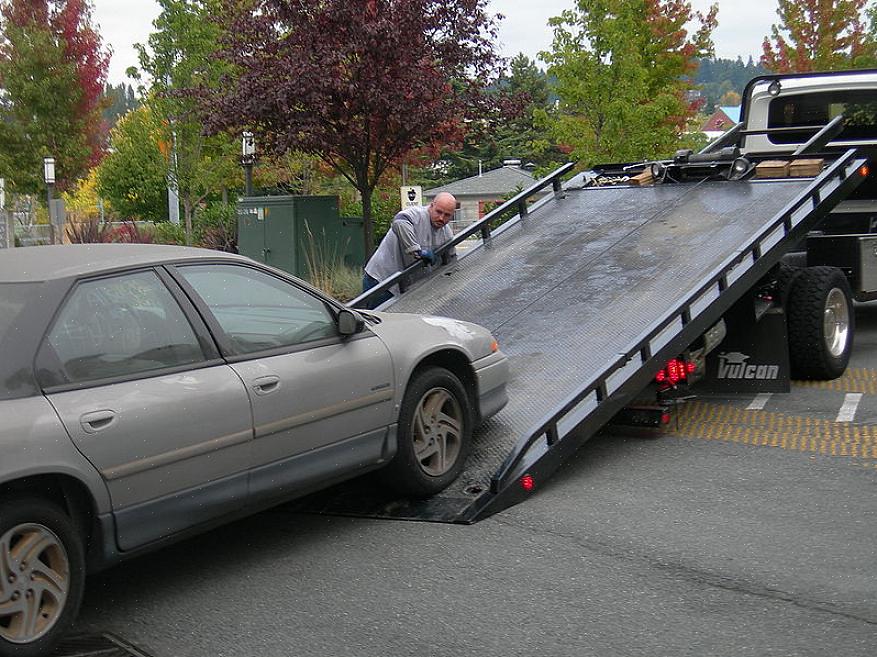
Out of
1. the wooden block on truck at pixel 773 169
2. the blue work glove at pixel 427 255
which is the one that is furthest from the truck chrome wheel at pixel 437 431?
the wooden block on truck at pixel 773 169

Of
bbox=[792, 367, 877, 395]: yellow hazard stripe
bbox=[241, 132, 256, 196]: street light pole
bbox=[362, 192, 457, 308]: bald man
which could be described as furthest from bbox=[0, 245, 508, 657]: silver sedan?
bbox=[241, 132, 256, 196]: street light pole

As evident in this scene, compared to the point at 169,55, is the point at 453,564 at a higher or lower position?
lower

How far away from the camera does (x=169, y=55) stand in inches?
972

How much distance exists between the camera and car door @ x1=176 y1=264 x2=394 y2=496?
17.7 feet

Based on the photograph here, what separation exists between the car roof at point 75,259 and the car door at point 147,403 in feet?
0.22

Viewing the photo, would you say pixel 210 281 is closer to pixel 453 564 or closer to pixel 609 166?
pixel 453 564

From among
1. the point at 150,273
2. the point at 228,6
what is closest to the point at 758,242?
the point at 150,273

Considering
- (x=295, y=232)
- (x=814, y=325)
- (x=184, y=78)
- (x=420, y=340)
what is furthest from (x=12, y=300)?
(x=184, y=78)

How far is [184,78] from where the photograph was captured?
2414cm

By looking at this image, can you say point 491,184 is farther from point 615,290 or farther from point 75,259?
point 75,259

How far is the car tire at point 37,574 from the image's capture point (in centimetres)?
426

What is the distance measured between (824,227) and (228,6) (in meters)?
10.6

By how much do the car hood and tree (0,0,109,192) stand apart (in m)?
24.1

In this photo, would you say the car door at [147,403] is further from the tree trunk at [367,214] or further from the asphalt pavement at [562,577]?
the tree trunk at [367,214]
